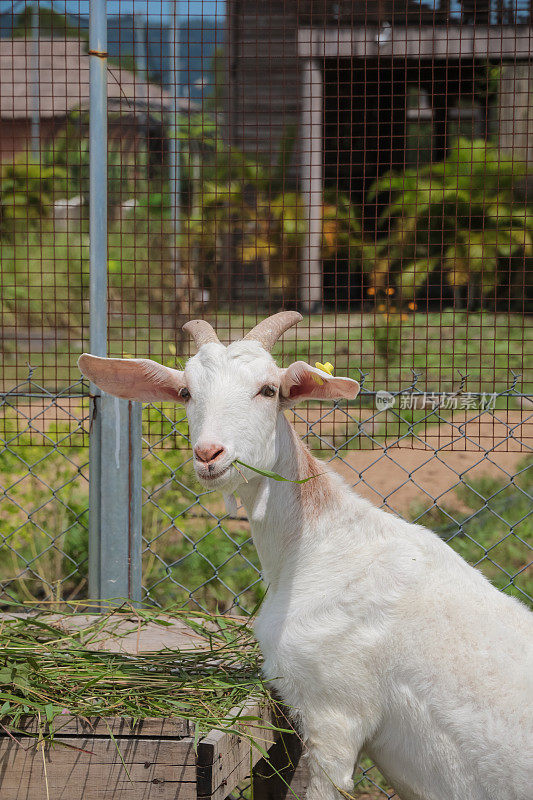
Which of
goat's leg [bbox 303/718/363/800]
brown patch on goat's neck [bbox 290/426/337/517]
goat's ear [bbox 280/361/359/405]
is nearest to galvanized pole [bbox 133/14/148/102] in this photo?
goat's ear [bbox 280/361/359/405]

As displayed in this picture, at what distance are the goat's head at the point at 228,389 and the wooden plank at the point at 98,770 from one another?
3.00 feet

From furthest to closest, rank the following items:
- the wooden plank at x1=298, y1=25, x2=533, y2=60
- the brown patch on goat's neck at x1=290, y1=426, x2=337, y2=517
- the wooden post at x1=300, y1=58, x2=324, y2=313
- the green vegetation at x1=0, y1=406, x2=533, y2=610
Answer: the green vegetation at x1=0, y1=406, x2=533, y2=610, the wooden post at x1=300, y1=58, x2=324, y2=313, the wooden plank at x1=298, y1=25, x2=533, y2=60, the brown patch on goat's neck at x1=290, y1=426, x2=337, y2=517

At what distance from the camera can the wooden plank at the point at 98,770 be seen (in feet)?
8.99

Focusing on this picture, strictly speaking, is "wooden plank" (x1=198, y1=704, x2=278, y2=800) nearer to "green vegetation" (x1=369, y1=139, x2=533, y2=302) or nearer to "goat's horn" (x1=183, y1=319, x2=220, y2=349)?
"goat's horn" (x1=183, y1=319, x2=220, y2=349)

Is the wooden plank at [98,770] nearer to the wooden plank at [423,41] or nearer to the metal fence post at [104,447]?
the metal fence post at [104,447]

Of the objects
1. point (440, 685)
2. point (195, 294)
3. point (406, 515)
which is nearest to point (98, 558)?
point (440, 685)

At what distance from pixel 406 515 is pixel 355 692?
13.1 ft

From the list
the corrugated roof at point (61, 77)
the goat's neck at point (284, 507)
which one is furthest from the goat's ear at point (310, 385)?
the corrugated roof at point (61, 77)

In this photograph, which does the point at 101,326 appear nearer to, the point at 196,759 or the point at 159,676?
the point at 159,676

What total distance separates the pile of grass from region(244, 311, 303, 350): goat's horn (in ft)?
4.24

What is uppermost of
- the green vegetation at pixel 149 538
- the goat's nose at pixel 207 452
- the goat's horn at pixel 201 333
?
the goat's horn at pixel 201 333

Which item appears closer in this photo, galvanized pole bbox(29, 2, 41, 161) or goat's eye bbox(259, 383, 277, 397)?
goat's eye bbox(259, 383, 277, 397)

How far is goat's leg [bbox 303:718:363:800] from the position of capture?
115 inches

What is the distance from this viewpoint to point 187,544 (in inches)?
235
